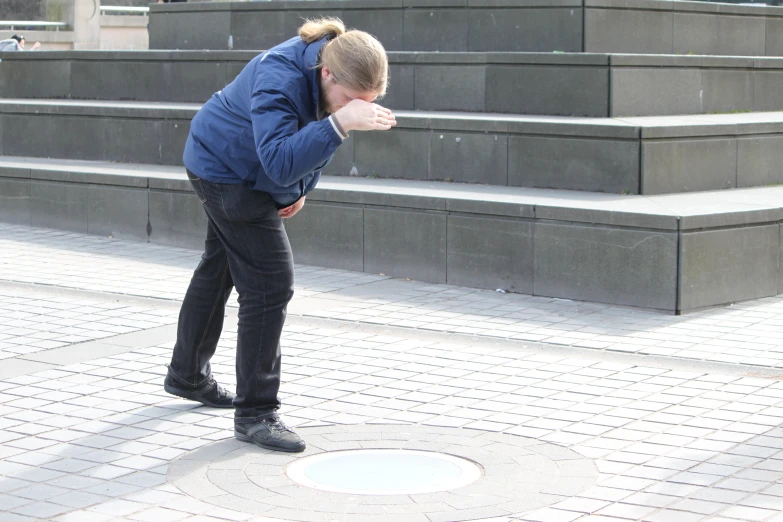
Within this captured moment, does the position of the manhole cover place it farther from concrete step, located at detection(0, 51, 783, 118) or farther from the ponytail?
concrete step, located at detection(0, 51, 783, 118)

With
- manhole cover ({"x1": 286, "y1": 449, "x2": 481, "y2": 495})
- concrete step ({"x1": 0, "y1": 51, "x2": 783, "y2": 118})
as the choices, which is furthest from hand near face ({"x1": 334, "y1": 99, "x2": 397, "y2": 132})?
concrete step ({"x1": 0, "y1": 51, "x2": 783, "y2": 118})

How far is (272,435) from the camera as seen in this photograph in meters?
4.85

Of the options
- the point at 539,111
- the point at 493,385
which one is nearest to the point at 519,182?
the point at 539,111

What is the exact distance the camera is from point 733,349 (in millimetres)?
6664

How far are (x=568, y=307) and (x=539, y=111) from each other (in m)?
2.74

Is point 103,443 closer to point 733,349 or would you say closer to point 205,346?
point 205,346

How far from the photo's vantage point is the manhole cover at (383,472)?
4.42 meters

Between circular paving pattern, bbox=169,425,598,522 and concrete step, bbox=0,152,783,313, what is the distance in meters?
2.92

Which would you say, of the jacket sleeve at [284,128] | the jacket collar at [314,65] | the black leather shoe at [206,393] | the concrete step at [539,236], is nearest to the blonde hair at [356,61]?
the jacket collar at [314,65]

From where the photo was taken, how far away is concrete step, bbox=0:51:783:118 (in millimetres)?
9734

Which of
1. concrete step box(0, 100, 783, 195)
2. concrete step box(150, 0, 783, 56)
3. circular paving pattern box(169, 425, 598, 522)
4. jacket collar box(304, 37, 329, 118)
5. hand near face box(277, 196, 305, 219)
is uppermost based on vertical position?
concrete step box(150, 0, 783, 56)

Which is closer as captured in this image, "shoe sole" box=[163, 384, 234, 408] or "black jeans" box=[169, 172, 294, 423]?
"black jeans" box=[169, 172, 294, 423]

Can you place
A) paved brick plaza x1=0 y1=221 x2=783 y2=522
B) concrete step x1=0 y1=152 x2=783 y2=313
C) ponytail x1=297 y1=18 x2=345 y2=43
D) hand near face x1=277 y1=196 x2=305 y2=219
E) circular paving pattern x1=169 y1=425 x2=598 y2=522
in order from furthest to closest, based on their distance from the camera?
1. concrete step x1=0 y1=152 x2=783 y2=313
2. hand near face x1=277 y1=196 x2=305 y2=219
3. ponytail x1=297 y1=18 x2=345 y2=43
4. paved brick plaza x1=0 y1=221 x2=783 y2=522
5. circular paving pattern x1=169 y1=425 x2=598 y2=522

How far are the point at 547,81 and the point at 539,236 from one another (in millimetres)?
2303
